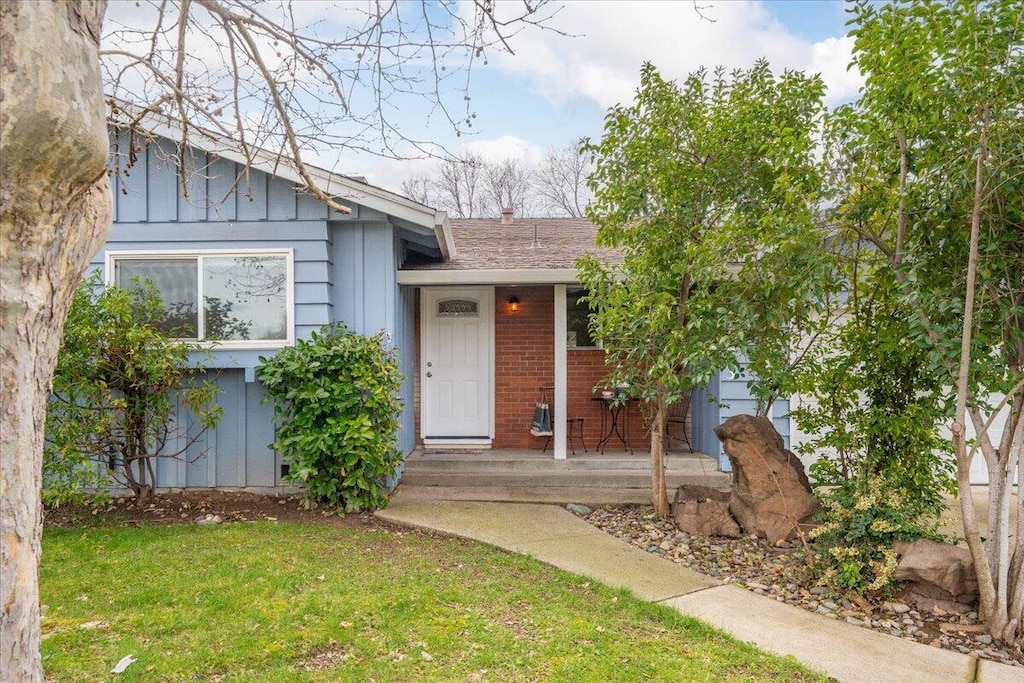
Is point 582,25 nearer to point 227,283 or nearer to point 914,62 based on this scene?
point 914,62

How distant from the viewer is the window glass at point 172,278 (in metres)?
6.61

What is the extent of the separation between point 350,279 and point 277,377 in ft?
4.55

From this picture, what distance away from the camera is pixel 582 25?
170 inches

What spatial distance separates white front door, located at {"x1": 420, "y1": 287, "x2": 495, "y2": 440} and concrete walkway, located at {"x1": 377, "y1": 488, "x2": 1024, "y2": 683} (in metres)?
2.06

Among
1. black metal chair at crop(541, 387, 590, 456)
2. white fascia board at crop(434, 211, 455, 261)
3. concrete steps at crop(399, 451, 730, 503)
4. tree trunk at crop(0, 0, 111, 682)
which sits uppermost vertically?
white fascia board at crop(434, 211, 455, 261)

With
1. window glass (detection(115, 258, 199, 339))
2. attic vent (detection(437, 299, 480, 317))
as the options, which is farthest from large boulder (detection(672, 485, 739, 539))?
window glass (detection(115, 258, 199, 339))

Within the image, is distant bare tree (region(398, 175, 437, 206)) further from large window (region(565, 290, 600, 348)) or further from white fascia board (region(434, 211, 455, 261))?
white fascia board (region(434, 211, 455, 261))

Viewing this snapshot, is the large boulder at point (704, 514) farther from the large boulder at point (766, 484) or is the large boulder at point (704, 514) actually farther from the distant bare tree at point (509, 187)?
the distant bare tree at point (509, 187)

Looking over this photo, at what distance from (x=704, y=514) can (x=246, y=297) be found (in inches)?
195

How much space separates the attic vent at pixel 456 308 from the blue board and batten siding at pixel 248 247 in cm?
164

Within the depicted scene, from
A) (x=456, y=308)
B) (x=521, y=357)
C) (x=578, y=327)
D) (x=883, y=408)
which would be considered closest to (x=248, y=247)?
(x=456, y=308)

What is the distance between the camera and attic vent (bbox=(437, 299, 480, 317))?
8555 millimetres

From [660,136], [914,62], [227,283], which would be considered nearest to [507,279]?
[660,136]

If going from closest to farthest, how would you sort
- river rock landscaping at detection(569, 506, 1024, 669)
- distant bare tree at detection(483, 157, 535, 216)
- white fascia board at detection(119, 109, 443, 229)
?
river rock landscaping at detection(569, 506, 1024, 669) → white fascia board at detection(119, 109, 443, 229) → distant bare tree at detection(483, 157, 535, 216)
